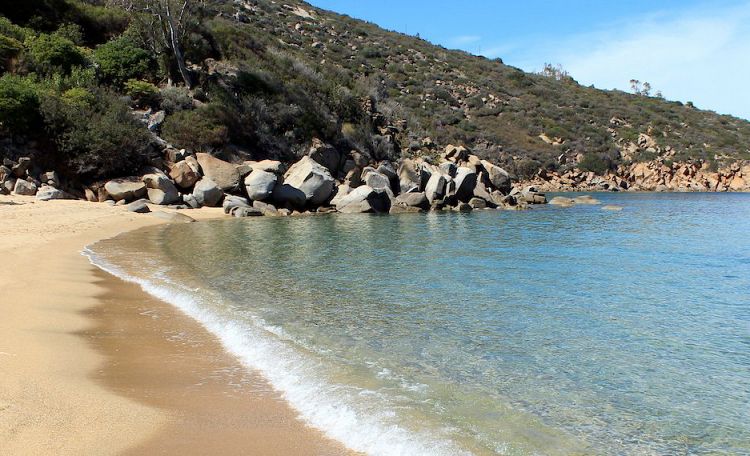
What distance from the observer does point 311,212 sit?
27266mm

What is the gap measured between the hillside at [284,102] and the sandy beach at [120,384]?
17719 millimetres

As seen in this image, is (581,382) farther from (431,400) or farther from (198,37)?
(198,37)

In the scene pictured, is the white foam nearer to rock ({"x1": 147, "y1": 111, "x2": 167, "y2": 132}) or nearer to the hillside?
the hillside

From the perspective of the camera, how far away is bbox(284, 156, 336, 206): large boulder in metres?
27.4

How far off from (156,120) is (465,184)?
17.3m

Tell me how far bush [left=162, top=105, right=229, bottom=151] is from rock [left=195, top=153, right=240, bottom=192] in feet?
7.77

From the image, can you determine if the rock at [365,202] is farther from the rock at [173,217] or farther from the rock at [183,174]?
the rock at [173,217]

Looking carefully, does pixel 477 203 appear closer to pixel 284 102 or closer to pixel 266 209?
pixel 266 209

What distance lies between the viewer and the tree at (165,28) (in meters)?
32.1

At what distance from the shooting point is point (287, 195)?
2691 centimetres

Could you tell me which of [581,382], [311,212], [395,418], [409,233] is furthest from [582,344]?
[311,212]

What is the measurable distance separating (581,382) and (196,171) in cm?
2379

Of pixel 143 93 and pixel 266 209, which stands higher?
pixel 143 93

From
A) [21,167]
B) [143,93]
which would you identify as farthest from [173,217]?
[143,93]
